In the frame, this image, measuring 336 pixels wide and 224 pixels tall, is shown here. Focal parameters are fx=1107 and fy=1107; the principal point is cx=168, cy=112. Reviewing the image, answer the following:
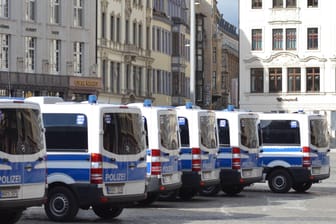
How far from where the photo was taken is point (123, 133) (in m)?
19.8

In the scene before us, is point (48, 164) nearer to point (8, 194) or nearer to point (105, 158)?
point (105, 158)

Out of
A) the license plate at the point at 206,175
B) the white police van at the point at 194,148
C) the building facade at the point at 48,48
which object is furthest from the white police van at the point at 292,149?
the building facade at the point at 48,48

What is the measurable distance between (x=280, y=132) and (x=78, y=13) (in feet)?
119

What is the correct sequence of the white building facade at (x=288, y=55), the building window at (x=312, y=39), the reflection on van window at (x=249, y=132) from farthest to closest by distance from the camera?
the building window at (x=312, y=39), the white building facade at (x=288, y=55), the reflection on van window at (x=249, y=132)

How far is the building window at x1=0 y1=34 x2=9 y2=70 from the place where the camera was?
57.2 m

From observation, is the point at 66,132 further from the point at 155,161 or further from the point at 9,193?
the point at 155,161

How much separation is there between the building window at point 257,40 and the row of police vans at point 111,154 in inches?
2305

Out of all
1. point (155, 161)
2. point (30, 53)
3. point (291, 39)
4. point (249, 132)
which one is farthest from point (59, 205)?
point (291, 39)

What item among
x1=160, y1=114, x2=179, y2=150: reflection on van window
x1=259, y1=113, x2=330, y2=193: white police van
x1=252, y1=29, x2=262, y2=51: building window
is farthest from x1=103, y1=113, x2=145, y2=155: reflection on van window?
x1=252, y1=29, x2=262, y2=51: building window

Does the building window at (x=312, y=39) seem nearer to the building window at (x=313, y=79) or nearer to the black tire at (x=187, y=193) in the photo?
the building window at (x=313, y=79)

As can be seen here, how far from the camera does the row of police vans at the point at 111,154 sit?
17375mm

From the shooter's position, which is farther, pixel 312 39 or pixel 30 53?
pixel 312 39

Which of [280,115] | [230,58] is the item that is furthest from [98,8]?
[230,58]

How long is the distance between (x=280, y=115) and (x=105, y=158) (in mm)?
12282
